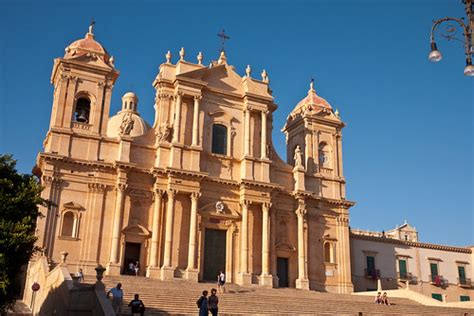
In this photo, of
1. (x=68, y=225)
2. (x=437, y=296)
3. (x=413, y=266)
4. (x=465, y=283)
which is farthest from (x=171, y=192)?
(x=465, y=283)

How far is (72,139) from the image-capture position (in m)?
27.7

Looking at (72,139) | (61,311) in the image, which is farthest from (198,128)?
(61,311)

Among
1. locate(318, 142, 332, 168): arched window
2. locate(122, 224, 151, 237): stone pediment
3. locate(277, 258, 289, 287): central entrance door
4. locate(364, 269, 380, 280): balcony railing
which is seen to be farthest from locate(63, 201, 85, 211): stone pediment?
locate(364, 269, 380, 280): balcony railing

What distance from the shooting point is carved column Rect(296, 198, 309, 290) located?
30.5 metres

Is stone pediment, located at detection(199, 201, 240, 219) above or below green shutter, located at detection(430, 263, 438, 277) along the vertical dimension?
above

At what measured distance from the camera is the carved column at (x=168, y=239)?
2667 centimetres

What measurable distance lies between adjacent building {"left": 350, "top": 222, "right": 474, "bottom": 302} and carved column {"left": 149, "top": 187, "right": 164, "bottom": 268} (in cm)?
1451

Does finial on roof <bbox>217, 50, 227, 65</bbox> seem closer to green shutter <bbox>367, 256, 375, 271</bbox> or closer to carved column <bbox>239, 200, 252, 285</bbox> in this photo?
carved column <bbox>239, 200, 252, 285</bbox>

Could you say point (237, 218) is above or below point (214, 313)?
above

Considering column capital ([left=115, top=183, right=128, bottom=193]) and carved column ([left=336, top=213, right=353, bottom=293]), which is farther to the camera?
carved column ([left=336, top=213, right=353, bottom=293])

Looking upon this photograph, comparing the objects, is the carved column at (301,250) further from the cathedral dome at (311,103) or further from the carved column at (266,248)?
the cathedral dome at (311,103)

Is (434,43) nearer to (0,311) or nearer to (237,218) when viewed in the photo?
(0,311)

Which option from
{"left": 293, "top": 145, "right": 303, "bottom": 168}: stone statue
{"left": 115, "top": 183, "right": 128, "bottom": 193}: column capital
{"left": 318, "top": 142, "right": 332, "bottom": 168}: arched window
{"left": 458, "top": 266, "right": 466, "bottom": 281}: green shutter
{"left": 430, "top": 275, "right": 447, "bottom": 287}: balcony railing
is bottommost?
{"left": 430, "top": 275, "right": 447, "bottom": 287}: balcony railing

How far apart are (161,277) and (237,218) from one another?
18.6ft
